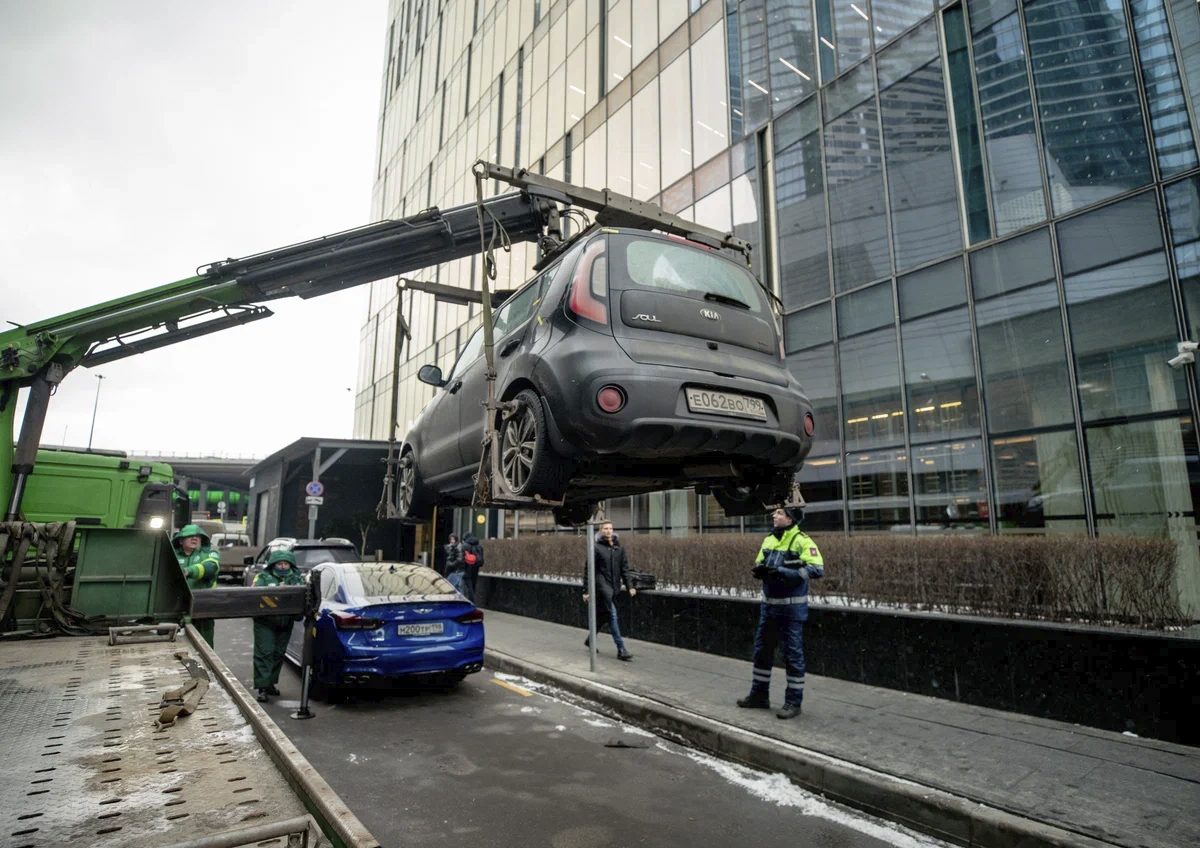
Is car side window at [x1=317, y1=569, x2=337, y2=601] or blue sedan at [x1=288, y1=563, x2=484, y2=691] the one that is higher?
car side window at [x1=317, y1=569, x2=337, y2=601]

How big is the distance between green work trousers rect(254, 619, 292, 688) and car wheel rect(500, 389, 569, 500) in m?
4.50

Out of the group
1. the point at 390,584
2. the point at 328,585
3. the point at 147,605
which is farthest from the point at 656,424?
the point at 328,585

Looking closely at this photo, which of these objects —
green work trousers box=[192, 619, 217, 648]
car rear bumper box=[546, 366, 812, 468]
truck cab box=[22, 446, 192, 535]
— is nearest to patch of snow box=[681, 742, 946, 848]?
car rear bumper box=[546, 366, 812, 468]

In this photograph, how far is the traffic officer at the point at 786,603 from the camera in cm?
587

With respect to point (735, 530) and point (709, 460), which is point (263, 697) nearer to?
point (709, 460)

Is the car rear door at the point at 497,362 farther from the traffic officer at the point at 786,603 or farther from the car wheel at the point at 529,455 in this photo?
the traffic officer at the point at 786,603

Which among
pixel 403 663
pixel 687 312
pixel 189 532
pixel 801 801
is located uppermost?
pixel 687 312

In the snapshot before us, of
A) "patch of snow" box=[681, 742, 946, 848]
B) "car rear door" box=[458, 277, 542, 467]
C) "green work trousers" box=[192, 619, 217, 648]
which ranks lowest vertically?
"patch of snow" box=[681, 742, 946, 848]

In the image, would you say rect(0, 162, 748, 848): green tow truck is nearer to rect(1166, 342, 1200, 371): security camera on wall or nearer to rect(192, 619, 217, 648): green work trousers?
rect(192, 619, 217, 648): green work trousers

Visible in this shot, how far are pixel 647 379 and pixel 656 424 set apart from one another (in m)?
0.21

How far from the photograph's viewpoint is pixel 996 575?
6340 millimetres

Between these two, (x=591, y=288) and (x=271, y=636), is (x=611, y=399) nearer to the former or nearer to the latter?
(x=591, y=288)

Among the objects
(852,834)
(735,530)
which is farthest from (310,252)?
(735,530)

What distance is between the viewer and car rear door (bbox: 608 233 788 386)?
325cm
